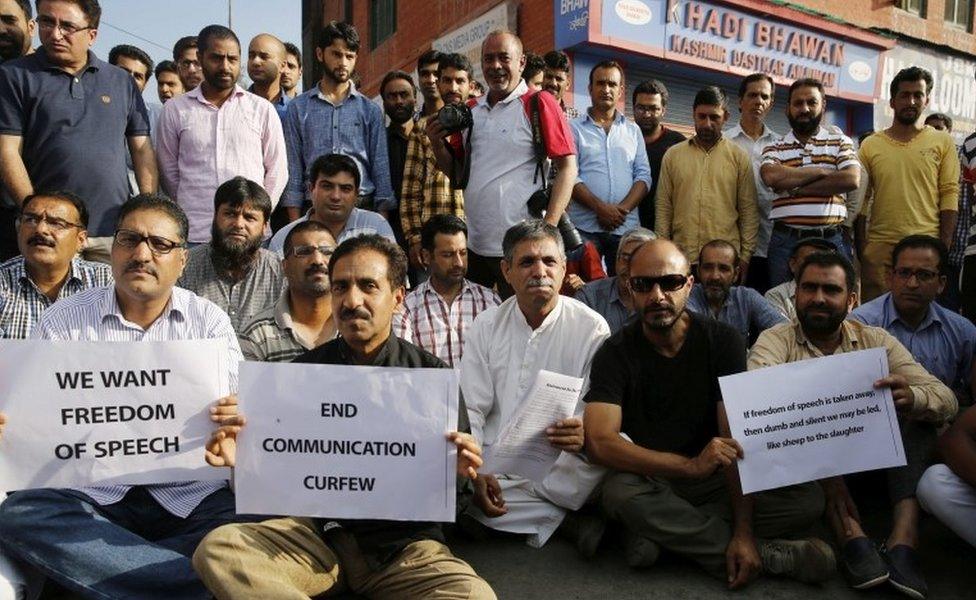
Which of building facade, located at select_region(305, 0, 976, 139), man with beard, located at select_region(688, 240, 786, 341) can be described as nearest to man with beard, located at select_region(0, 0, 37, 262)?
man with beard, located at select_region(688, 240, 786, 341)

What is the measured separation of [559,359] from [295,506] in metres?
1.62

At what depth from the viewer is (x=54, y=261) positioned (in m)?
4.02

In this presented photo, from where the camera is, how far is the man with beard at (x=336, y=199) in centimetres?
518

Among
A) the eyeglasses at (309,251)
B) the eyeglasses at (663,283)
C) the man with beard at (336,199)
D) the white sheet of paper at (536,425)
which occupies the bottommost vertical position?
the white sheet of paper at (536,425)

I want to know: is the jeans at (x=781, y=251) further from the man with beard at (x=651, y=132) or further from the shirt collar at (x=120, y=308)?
the shirt collar at (x=120, y=308)

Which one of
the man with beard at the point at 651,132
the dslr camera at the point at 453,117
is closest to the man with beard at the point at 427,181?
the dslr camera at the point at 453,117

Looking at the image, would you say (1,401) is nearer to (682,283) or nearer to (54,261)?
(54,261)

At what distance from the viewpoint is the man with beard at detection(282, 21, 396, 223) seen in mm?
5945

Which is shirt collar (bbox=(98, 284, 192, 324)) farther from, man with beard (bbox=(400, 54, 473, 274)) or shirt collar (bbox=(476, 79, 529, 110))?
shirt collar (bbox=(476, 79, 529, 110))

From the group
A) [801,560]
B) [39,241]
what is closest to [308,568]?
[801,560]

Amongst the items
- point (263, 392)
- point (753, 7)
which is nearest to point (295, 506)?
point (263, 392)

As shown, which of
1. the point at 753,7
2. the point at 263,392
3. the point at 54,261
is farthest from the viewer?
the point at 753,7

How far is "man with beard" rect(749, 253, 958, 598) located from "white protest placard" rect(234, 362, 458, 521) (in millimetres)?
1861

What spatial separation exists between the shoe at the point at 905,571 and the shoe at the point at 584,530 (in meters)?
1.23
